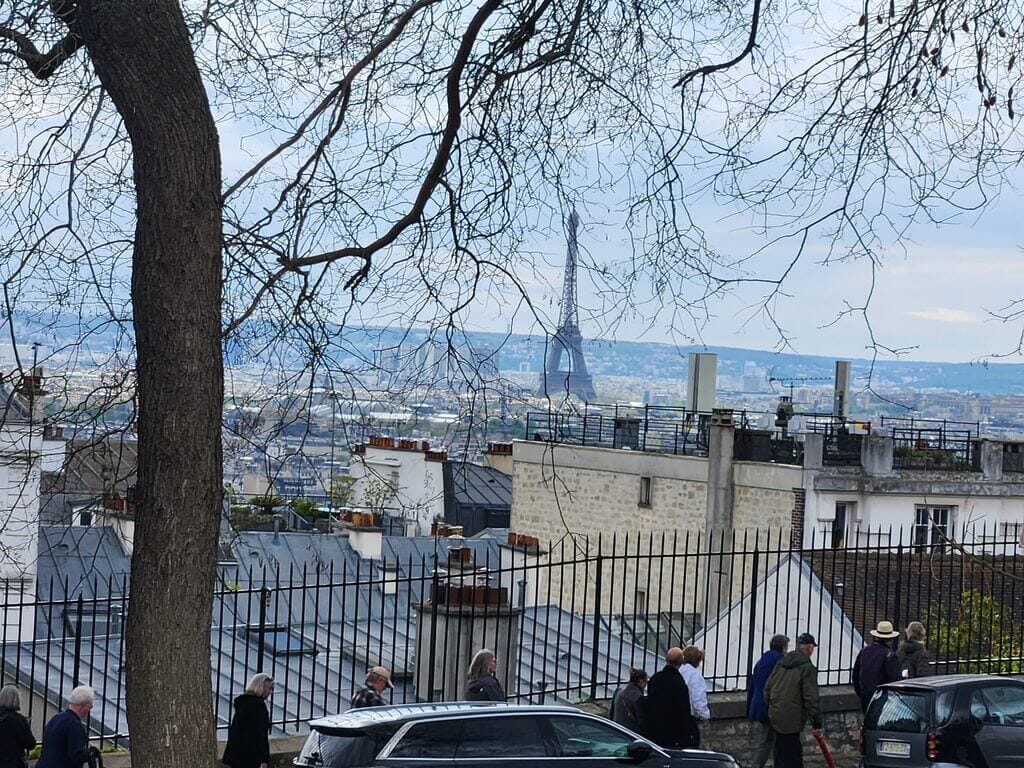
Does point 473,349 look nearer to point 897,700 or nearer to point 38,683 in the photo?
point 897,700

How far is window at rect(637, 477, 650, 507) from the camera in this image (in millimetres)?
34531

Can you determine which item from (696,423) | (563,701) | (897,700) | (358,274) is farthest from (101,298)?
(696,423)

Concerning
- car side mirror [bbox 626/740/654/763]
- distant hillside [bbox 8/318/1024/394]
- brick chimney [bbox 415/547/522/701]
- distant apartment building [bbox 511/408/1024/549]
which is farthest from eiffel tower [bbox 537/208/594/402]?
distant apartment building [bbox 511/408/1024/549]

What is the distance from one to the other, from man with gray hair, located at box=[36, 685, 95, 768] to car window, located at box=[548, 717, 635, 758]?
314 cm

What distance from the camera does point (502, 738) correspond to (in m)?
10.6

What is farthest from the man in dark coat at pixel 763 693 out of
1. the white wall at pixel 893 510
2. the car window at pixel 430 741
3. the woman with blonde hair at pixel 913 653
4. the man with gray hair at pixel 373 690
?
the white wall at pixel 893 510

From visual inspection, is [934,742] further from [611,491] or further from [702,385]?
[702,385]

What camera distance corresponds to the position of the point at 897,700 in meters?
13.4

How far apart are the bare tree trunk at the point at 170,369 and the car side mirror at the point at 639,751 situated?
16.3 feet

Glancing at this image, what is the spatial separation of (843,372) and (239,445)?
28.3 m

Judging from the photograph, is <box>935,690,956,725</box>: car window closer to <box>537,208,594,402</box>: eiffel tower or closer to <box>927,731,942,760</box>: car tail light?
<box>927,731,942,760</box>: car tail light

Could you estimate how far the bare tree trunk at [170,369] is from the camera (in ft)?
21.3

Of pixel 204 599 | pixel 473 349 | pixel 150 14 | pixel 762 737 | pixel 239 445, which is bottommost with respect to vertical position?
pixel 762 737

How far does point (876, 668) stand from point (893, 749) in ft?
3.01
